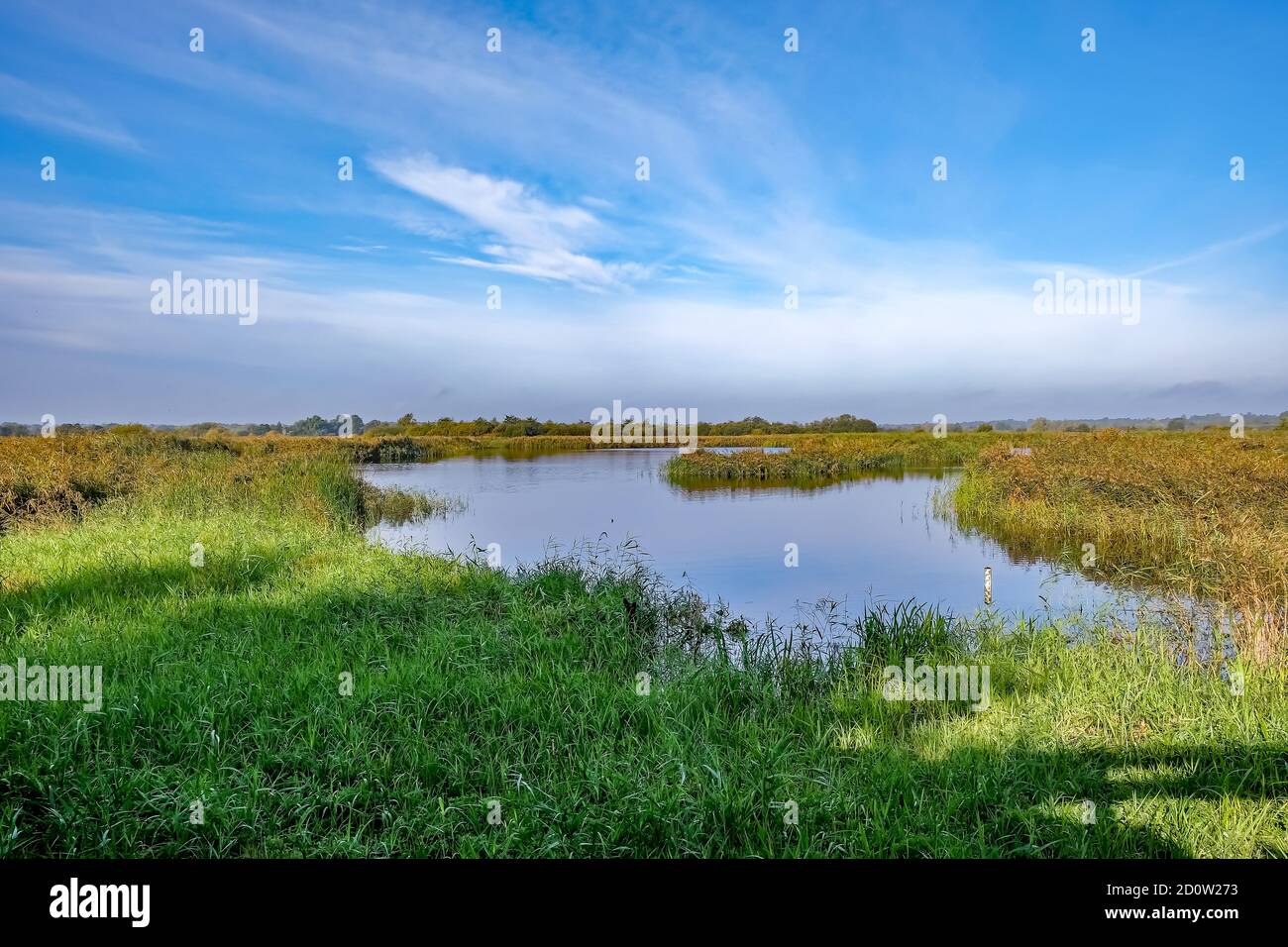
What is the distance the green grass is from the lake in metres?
2.41

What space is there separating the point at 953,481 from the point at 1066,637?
18.1m

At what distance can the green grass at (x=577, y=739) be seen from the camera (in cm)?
303

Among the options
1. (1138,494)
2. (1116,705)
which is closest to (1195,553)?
(1116,705)

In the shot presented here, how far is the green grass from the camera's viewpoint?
9.95ft

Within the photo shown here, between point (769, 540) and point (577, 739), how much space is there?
951 centimetres

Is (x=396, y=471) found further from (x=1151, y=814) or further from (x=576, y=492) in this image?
(x=1151, y=814)

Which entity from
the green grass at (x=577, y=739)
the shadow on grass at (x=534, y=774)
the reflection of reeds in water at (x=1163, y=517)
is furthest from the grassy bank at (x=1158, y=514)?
the shadow on grass at (x=534, y=774)

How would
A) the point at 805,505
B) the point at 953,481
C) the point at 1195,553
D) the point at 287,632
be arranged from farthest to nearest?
the point at 953,481
the point at 805,505
the point at 1195,553
the point at 287,632

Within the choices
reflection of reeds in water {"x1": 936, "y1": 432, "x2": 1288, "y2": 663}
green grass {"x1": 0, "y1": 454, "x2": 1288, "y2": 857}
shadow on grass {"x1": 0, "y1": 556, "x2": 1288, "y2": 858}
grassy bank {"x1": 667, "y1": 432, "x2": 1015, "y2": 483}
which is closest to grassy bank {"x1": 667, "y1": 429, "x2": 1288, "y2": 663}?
reflection of reeds in water {"x1": 936, "y1": 432, "x2": 1288, "y2": 663}

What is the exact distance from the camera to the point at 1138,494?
12.4m
